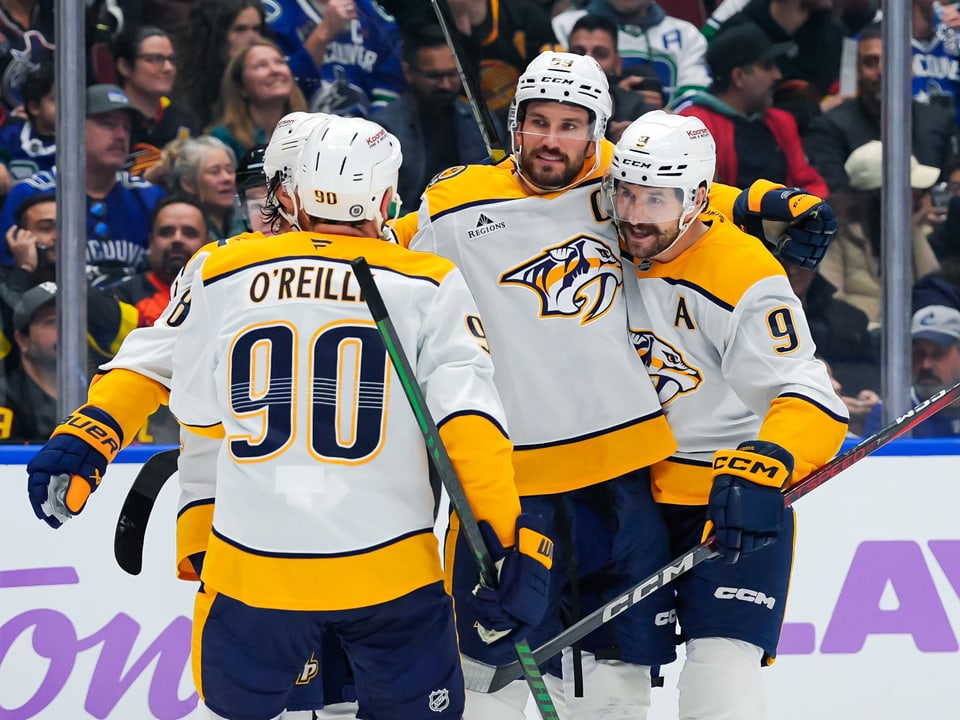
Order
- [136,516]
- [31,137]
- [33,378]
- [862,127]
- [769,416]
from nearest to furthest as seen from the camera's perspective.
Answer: [769,416]
[136,516]
[33,378]
[31,137]
[862,127]

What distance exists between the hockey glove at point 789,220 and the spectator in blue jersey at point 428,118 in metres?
1.54

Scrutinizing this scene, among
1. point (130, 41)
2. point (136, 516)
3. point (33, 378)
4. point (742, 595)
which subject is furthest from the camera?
point (130, 41)

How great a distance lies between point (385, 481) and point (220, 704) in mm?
438

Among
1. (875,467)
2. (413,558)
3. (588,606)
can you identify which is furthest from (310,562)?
(875,467)

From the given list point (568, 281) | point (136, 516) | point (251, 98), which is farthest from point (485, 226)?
point (251, 98)

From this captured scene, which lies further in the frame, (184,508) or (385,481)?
(184,508)

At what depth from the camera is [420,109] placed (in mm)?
4094

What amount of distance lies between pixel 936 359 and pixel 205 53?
7.81 ft

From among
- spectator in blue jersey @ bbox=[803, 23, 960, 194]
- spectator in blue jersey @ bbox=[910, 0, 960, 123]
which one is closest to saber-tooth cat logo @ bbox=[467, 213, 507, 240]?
spectator in blue jersey @ bbox=[803, 23, 960, 194]

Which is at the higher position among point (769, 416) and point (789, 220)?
point (789, 220)

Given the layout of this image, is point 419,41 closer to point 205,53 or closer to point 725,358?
point 205,53

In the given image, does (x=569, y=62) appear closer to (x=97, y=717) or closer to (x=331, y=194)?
(x=331, y=194)

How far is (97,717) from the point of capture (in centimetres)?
314

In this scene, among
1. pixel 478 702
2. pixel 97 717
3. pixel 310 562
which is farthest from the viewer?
pixel 97 717
